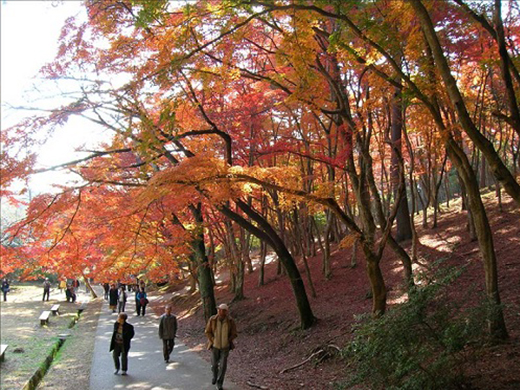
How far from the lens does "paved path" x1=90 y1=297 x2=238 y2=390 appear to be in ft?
25.6

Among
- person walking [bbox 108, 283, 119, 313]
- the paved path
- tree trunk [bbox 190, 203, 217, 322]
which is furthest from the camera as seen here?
person walking [bbox 108, 283, 119, 313]

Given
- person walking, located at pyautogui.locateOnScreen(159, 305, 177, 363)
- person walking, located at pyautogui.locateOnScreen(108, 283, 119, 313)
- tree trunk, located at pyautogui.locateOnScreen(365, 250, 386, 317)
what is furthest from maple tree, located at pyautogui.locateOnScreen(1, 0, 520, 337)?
person walking, located at pyautogui.locateOnScreen(108, 283, 119, 313)

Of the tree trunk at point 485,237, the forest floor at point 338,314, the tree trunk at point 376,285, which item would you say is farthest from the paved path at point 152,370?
the tree trunk at point 485,237

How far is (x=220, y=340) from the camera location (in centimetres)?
742

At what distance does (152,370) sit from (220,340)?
266 centimetres

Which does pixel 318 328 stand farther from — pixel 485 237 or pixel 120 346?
pixel 485 237

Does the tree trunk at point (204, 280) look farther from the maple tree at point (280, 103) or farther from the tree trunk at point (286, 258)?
the tree trunk at point (286, 258)

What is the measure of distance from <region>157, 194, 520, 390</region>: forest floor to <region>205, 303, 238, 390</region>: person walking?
0.77 m

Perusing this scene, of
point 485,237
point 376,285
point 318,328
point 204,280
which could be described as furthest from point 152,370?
point 485,237

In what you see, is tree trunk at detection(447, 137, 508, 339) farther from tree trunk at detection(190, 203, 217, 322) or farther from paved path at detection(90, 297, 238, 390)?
tree trunk at detection(190, 203, 217, 322)

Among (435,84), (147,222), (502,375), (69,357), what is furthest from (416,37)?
(147,222)

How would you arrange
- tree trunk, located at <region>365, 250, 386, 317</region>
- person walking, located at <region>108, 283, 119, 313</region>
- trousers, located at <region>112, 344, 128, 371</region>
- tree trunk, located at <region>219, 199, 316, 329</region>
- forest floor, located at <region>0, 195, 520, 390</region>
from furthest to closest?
person walking, located at <region>108, 283, 119, 313</region> < tree trunk, located at <region>219, 199, 316, 329</region> < trousers, located at <region>112, 344, 128, 371</region> < tree trunk, located at <region>365, 250, 386, 317</region> < forest floor, located at <region>0, 195, 520, 390</region>

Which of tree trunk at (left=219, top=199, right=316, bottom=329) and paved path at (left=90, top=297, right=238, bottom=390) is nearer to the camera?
paved path at (left=90, top=297, right=238, bottom=390)

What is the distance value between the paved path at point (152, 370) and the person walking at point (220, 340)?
0.33 meters
